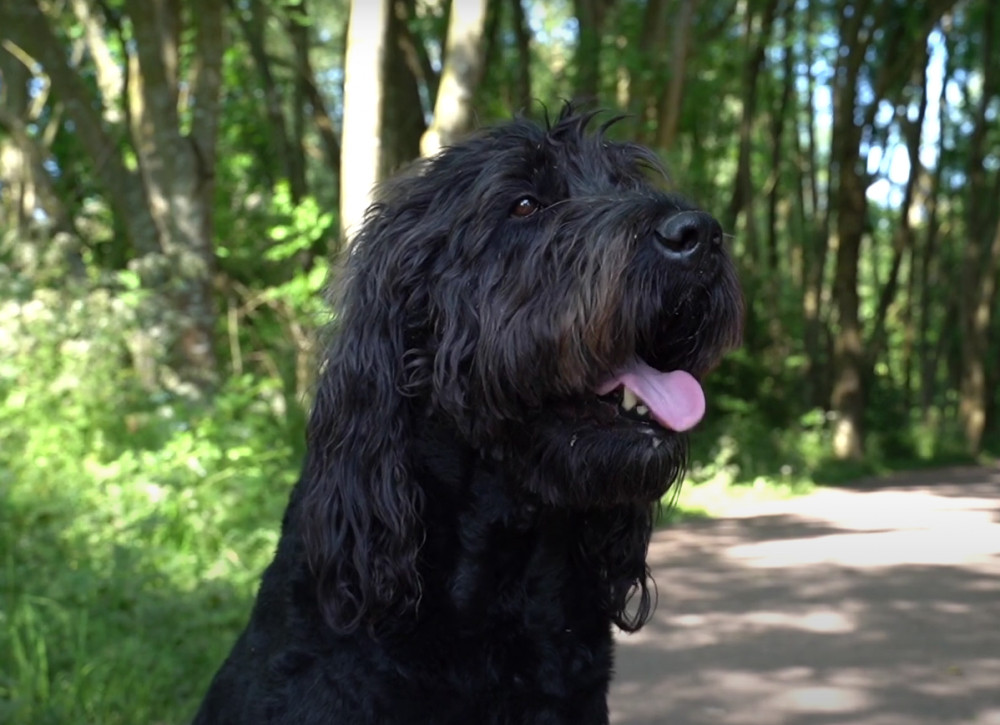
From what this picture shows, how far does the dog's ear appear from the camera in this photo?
289 cm

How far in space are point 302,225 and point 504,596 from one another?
7962 mm

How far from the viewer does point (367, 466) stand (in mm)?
2949

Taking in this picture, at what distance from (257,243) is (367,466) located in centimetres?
1279

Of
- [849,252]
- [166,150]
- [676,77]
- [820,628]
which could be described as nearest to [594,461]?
[820,628]

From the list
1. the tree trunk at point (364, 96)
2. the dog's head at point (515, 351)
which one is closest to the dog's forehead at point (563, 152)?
the dog's head at point (515, 351)

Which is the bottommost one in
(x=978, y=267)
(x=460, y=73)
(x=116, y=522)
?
(x=116, y=522)

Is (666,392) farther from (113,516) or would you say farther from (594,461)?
(113,516)

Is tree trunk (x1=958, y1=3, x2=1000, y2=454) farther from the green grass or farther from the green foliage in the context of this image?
the green foliage

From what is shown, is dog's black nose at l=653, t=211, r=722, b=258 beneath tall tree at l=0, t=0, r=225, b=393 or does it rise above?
beneath

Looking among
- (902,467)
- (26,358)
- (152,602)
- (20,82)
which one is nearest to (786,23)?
(902,467)

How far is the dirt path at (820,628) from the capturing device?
566cm

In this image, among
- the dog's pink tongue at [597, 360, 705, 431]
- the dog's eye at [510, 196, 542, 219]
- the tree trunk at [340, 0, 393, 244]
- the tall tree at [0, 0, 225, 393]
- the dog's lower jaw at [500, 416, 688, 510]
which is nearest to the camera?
the dog's lower jaw at [500, 416, 688, 510]

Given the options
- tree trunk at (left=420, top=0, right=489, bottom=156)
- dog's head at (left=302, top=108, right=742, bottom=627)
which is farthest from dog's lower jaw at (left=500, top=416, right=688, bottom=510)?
tree trunk at (left=420, top=0, right=489, bottom=156)

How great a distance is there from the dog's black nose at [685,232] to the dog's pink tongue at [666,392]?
295 millimetres
